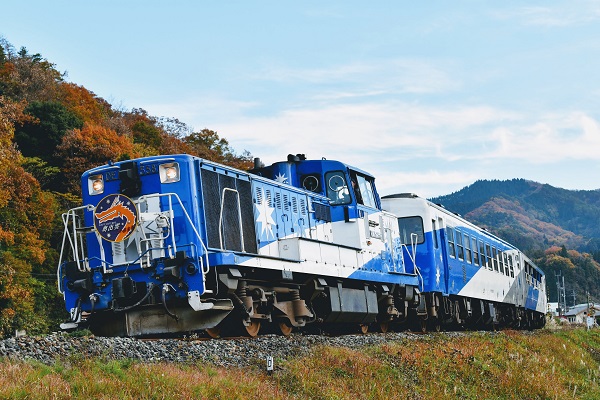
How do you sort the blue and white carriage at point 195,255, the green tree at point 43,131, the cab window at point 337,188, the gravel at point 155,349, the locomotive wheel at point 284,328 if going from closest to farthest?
the gravel at point 155,349, the blue and white carriage at point 195,255, the locomotive wheel at point 284,328, the cab window at point 337,188, the green tree at point 43,131

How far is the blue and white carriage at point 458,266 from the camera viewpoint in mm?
21203

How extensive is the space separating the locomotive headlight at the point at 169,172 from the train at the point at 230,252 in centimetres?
2

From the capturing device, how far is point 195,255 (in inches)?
476

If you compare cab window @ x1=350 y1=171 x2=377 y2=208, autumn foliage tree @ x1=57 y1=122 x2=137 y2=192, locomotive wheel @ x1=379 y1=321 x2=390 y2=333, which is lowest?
locomotive wheel @ x1=379 y1=321 x2=390 y2=333

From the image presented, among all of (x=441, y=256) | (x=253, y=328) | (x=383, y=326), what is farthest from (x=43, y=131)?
(x=253, y=328)

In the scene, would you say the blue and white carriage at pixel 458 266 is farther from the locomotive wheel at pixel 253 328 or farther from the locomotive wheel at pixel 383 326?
the locomotive wheel at pixel 253 328

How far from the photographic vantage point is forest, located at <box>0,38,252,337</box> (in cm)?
3241

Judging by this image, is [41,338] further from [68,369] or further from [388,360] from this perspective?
[388,360]

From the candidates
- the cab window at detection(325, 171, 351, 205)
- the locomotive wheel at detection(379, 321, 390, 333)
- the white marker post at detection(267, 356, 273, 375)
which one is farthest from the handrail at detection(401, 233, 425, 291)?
the white marker post at detection(267, 356, 273, 375)

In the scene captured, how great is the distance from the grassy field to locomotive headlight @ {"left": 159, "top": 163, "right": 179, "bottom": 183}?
3829mm

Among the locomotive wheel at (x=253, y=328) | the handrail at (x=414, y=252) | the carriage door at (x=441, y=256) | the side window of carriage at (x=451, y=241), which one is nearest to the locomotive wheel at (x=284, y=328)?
the locomotive wheel at (x=253, y=328)

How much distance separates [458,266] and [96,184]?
13208 millimetres

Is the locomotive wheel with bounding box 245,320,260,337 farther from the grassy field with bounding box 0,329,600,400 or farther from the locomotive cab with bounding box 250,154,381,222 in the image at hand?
the locomotive cab with bounding box 250,154,381,222

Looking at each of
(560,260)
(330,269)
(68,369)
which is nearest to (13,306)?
(330,269)
